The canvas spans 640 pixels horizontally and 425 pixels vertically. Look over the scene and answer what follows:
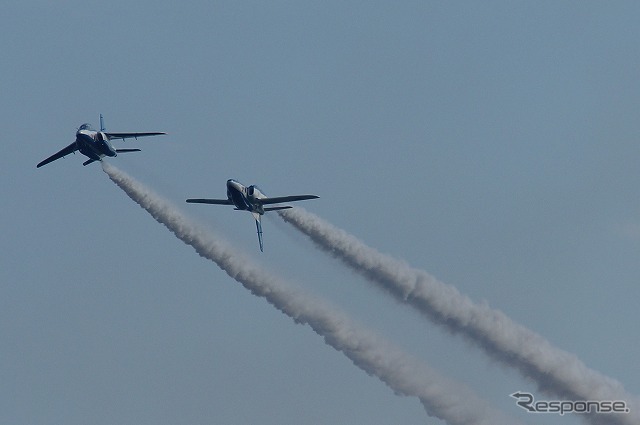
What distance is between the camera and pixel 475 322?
101562 millimetres

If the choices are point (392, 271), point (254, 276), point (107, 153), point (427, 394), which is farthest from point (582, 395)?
point (107, 153)

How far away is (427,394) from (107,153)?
118ft

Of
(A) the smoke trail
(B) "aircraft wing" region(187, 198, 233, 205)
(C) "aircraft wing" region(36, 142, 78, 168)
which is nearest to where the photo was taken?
(A) the smoke trail

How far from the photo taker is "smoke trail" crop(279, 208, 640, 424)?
96062 mm

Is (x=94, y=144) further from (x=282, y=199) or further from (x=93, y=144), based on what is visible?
(x=282, y=199)

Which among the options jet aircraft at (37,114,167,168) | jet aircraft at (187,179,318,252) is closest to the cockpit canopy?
jet aircraft at (37,114,167,168)

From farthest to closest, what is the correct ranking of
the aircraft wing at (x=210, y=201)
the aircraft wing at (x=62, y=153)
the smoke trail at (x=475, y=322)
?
the aircraft wing at (x=62, y=153) < the aircraft wing at (x=210, y=201) < the smoke trail at (x=475, y=322)

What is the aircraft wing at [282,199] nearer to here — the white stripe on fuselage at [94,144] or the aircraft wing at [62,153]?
the white stripe on fuselage at [94,144]

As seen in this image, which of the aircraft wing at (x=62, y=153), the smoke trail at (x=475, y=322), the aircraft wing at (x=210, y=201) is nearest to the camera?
the smoke trail at (x=475, y=322)

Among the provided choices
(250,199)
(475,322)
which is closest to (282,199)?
(250,199)

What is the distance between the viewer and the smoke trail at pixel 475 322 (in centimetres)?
9606

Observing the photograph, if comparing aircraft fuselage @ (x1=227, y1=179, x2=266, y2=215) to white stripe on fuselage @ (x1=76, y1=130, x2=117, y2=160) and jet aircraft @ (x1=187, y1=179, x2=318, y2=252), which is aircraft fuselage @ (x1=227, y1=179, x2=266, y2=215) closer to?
jet aircraft @ (x1=187, y1=179, x2=318, y2=252)

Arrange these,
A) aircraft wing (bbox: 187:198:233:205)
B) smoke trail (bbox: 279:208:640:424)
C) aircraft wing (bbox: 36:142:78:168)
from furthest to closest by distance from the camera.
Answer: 1. aircraft wing (bbox: 36:142:78:168)
2. aircraft wing (bbox: 187:198:233:205)
3. smoke trail (bbox: 279:208:640:424)

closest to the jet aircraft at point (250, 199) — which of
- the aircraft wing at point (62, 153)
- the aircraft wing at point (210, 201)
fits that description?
the aircraft wing at point (210, 201)
